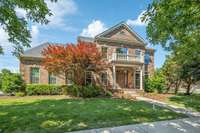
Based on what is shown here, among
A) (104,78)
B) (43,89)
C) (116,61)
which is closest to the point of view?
(43,89)

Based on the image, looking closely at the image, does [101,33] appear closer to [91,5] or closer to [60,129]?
[91,5]

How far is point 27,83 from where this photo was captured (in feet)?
74.1

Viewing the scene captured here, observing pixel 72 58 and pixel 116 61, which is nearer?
pixel 72 58

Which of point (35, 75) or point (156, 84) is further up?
point (35, 75)

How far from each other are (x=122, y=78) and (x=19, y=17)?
Result: 59.4 ft

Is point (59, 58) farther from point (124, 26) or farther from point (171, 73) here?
point (171, 73)

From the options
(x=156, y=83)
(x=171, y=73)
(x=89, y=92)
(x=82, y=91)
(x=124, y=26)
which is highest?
(x=124, y=26)

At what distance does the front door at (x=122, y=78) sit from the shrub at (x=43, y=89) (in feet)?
26.4

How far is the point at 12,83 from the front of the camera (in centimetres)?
2012

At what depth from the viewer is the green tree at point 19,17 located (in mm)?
9055

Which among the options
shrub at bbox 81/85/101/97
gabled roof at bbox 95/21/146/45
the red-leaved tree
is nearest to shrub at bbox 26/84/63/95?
the red-leaved tree

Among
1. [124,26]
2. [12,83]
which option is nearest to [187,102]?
[124,26]

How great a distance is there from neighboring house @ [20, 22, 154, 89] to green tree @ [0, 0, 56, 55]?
33.8 ft

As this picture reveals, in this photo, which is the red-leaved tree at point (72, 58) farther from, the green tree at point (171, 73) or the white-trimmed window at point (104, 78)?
the green tree at point (171, 73)
